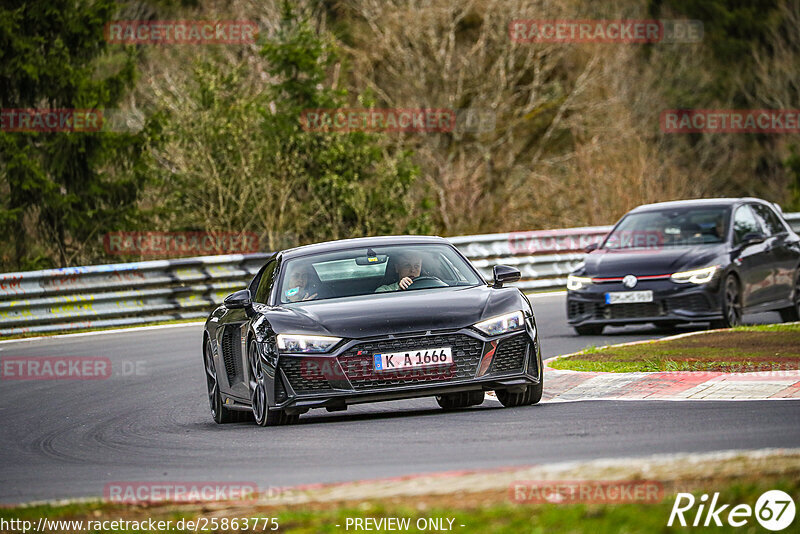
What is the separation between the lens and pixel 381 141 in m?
36.8

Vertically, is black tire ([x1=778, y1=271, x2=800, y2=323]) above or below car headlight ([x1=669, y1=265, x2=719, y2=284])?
below

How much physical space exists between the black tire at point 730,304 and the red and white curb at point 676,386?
4.92 m

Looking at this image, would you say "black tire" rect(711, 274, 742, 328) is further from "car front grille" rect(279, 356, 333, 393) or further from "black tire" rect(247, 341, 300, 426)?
"car front grille" rect(279, 356, 333, 393)

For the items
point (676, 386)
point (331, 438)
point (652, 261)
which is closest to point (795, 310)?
point (652, 261)

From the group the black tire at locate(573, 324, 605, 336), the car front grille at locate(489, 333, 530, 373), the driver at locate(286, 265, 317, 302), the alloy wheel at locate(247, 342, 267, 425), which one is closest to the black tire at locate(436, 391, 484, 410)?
the car front grille at locate(489, 333, 530, 373)

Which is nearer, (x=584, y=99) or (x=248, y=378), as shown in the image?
(x=248, y=378)

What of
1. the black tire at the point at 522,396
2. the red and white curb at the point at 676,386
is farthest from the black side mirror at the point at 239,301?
the red and white curb at the point at 676,386

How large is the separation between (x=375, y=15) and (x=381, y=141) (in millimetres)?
8743

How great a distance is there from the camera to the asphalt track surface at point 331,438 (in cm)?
821

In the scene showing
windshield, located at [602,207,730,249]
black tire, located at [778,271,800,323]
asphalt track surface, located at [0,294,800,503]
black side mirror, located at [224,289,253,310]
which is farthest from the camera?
black tire, located at [778,271,800,323]

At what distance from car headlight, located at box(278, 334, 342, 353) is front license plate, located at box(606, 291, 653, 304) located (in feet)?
25.2

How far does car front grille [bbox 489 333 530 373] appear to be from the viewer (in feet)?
34.8

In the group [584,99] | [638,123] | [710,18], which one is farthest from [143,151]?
[710,18]

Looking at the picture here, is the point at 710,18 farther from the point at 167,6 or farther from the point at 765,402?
the point at 765,402
